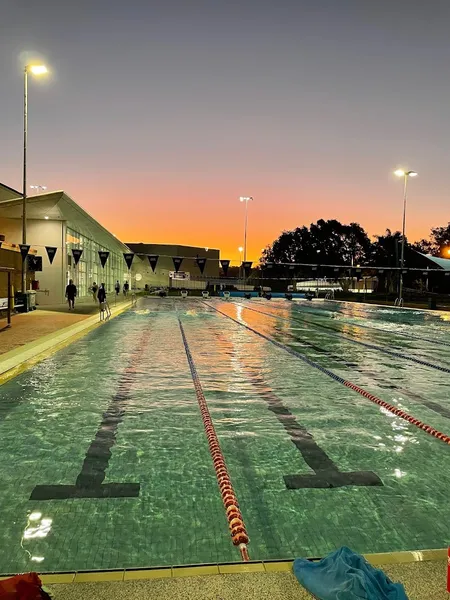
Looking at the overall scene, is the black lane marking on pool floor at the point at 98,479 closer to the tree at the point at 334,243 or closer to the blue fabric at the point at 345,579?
the blue fabric at the point at 345,579

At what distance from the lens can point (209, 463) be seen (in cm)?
443

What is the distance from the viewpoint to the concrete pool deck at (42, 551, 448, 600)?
229 cm

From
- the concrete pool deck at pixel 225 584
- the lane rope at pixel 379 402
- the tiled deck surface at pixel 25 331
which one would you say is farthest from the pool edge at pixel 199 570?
the tiled deck surface at pixel 25 331

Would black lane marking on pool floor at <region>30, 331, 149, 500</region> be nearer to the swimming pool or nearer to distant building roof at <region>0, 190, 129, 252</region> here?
the swimming pool

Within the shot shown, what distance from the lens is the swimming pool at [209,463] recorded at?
3.07 m

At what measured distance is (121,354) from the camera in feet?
34.6

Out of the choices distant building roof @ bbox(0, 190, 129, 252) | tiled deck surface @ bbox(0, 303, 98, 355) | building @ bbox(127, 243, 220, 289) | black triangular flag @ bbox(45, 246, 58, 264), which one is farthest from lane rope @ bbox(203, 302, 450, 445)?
building @ bbox(127, 243, 220, 289)

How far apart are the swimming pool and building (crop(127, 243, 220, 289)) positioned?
55553 mm

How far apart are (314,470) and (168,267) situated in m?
73.4

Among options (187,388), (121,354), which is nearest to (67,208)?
(121,354)

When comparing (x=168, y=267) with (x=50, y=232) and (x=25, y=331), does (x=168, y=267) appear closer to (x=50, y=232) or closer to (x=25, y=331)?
(x=50, y=232)

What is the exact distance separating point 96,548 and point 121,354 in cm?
775

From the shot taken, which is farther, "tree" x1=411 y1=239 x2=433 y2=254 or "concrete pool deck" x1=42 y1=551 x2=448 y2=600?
"tree" x1=411 y1=239 x2=433 y2=254

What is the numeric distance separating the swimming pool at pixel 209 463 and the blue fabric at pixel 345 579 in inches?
15.6
